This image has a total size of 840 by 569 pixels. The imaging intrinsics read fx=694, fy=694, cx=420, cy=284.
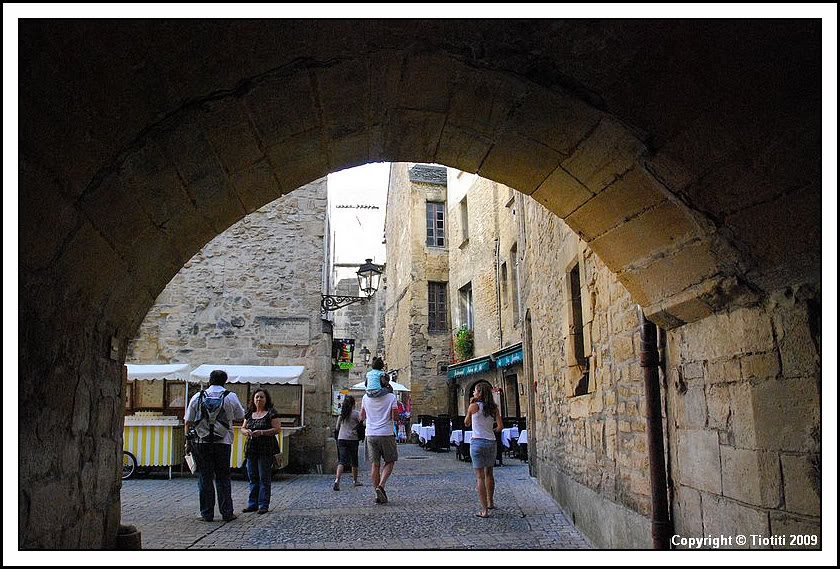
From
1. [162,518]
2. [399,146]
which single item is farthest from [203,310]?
[399,146]

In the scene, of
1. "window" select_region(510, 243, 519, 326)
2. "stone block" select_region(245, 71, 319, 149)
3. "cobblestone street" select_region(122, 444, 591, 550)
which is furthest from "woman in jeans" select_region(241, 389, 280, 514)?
"window" select_region(510, 243, 519, 326)

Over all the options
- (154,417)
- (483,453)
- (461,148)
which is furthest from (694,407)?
(154,417)

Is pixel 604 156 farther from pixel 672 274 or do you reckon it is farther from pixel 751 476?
pixel 751 476

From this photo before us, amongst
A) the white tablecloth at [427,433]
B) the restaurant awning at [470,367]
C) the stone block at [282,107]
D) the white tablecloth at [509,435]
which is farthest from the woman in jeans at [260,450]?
the restaurant awning at [470,367]

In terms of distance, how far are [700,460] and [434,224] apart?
67.5 feet

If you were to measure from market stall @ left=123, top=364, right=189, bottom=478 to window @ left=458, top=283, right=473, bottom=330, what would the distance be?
11.8 metres

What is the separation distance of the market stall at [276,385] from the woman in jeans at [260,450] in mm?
3082

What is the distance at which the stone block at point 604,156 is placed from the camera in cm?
305

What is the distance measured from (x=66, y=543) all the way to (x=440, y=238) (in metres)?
21.1

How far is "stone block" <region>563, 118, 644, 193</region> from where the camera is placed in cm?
305

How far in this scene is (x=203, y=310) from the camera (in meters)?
11.3

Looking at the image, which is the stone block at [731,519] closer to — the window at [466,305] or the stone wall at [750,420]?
the stone wall at [750,420]

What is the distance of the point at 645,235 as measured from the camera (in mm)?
3496
